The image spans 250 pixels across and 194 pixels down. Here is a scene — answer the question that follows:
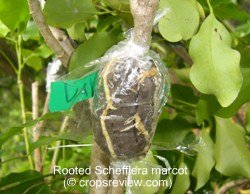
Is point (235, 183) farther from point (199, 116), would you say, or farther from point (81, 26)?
point (81, 26)

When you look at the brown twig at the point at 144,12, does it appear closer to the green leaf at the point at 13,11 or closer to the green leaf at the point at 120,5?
the green leaf at the point at 120,5

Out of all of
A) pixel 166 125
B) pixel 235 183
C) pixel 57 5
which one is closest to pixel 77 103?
pixel 57 5

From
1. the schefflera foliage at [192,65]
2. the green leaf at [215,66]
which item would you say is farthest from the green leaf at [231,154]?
the green leaf at [215,66]

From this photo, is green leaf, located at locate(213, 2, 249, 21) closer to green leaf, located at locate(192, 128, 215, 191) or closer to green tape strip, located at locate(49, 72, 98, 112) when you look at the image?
green leaf, located at locate(192, 128, 215, 191)

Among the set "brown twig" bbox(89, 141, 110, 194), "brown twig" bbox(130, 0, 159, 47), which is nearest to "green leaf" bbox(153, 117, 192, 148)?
"brown twig" bbox(89, 141, 110, 194)

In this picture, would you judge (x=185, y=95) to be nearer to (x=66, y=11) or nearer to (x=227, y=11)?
(x=227, y=11)

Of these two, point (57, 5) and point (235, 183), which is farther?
point (235, 183)
